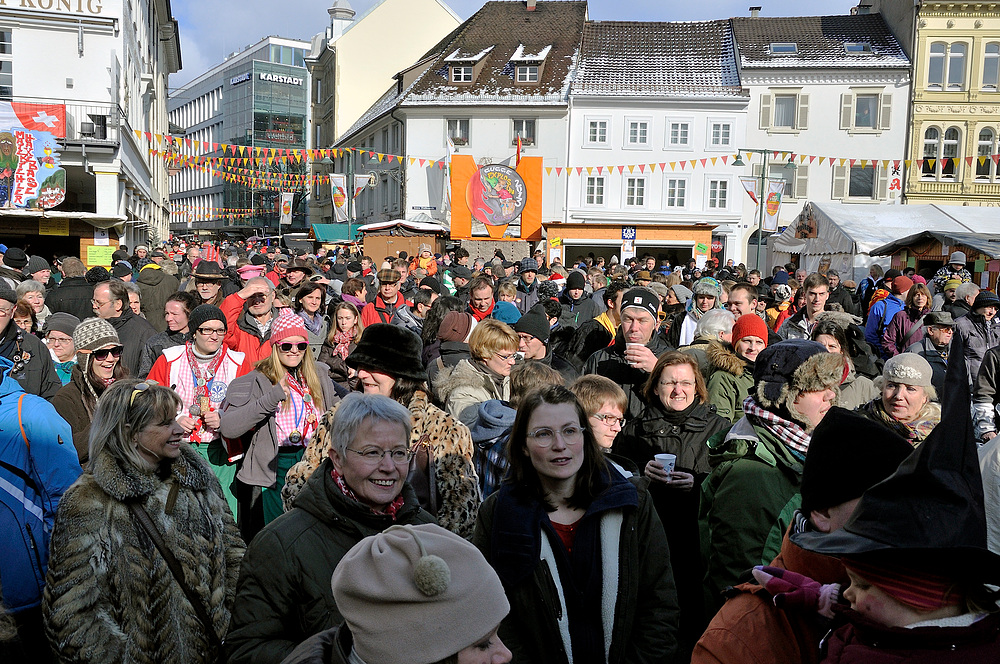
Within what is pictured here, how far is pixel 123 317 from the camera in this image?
23.2 feet

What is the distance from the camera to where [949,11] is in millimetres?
38719

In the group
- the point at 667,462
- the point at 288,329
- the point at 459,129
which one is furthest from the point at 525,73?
the point at 667,462

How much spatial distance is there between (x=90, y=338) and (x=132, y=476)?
98.2 inches

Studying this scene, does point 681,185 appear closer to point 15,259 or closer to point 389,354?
point 15,259

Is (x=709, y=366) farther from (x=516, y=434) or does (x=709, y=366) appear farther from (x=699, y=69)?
(x=699, y=69)

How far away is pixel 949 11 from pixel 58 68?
38890mm

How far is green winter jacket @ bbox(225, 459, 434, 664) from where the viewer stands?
8.32 ft

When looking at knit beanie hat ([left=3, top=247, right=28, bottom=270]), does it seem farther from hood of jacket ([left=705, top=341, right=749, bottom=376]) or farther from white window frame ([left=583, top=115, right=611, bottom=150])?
white window frame ([left=583, top=115, right=611, bottom=150])

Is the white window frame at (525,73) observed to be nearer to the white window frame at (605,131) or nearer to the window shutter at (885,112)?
the white window frame at (605,131)

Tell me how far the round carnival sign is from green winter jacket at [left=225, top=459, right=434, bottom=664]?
3353 centimetres

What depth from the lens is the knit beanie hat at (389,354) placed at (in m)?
3.91

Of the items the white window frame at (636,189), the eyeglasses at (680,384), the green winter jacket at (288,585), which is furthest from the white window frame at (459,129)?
the green winter jacket at (288,585)

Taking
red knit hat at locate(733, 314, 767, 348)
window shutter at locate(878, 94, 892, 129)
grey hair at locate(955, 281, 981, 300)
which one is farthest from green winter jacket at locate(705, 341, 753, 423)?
window shutter at locate(878, 94, 892, 129)

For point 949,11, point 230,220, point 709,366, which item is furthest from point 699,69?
point 230,220
